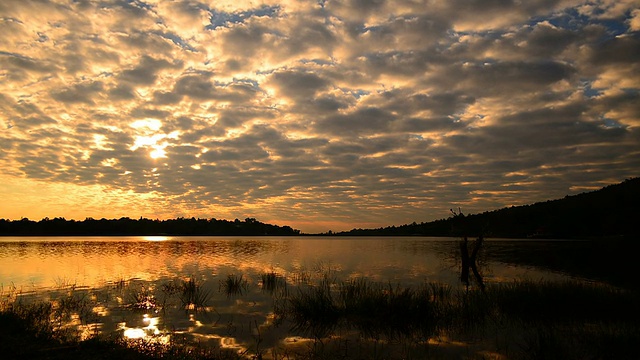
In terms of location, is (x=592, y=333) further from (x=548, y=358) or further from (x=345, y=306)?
(x=345, y=306)

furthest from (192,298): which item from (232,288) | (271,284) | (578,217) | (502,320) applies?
(578,217)

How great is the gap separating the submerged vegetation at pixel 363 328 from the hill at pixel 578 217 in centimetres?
6145

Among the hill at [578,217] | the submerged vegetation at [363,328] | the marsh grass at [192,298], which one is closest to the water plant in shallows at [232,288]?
the submerged vegetation at [363,328]

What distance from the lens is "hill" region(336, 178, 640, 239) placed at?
102 metres

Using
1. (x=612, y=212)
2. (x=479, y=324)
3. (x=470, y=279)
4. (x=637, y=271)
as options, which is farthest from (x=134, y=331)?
(x=612, y=212)

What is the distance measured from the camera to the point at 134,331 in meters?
14.9

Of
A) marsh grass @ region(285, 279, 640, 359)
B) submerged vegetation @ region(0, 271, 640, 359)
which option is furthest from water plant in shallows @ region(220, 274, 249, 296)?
marsh grass @ region(285, 279, 640, 359)

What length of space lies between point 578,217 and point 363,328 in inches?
5681

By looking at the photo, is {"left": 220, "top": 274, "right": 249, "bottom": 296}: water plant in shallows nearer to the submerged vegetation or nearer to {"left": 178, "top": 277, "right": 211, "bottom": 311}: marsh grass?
the submerged vegetation

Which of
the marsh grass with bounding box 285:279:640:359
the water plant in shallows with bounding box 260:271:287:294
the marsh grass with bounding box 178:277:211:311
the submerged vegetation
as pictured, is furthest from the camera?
the water plant in shallows with bounding box 260:271:287:294

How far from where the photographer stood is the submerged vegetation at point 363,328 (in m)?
12.2

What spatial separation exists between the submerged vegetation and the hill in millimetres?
61450

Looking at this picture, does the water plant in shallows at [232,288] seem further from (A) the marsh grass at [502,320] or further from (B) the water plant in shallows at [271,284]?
(A) the marsh grass at [502,320]

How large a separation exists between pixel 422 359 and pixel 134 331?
445 inches
